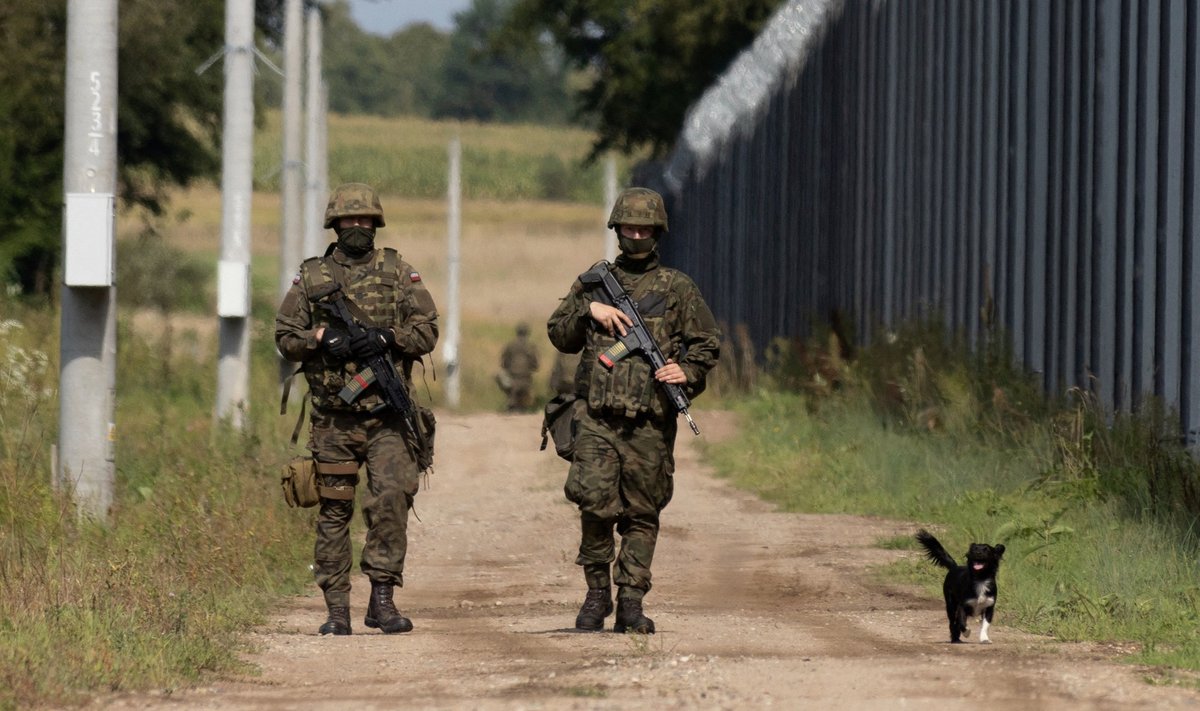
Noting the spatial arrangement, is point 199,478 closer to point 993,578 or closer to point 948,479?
point 948,479

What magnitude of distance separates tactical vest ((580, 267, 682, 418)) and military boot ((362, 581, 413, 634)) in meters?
1.27

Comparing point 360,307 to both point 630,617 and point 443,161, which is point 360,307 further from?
point 443,161

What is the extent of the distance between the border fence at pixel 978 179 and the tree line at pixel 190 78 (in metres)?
6.70

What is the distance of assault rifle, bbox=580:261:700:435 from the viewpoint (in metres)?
8.58

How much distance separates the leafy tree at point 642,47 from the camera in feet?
118

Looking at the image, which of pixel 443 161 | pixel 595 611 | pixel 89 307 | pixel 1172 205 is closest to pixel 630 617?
pixel 595 611

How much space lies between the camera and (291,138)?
2434 cm

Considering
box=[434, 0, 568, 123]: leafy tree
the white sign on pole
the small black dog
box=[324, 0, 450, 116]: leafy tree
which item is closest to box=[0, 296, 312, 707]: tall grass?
the white sign on pole

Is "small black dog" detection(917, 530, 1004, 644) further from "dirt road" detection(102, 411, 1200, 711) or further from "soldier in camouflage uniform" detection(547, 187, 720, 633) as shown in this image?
"soldier in camouflage uniform" detection(547, 187, 720, 633)

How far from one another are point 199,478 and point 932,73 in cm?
809

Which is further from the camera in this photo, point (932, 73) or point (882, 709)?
point (932, 73)

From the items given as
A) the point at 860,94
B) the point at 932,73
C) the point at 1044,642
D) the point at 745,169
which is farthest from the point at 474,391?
the point at 1044,642

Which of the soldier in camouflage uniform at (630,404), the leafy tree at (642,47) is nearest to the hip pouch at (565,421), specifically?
the soldier in camouflage uniform at (630,404)

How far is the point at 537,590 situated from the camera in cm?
1088
